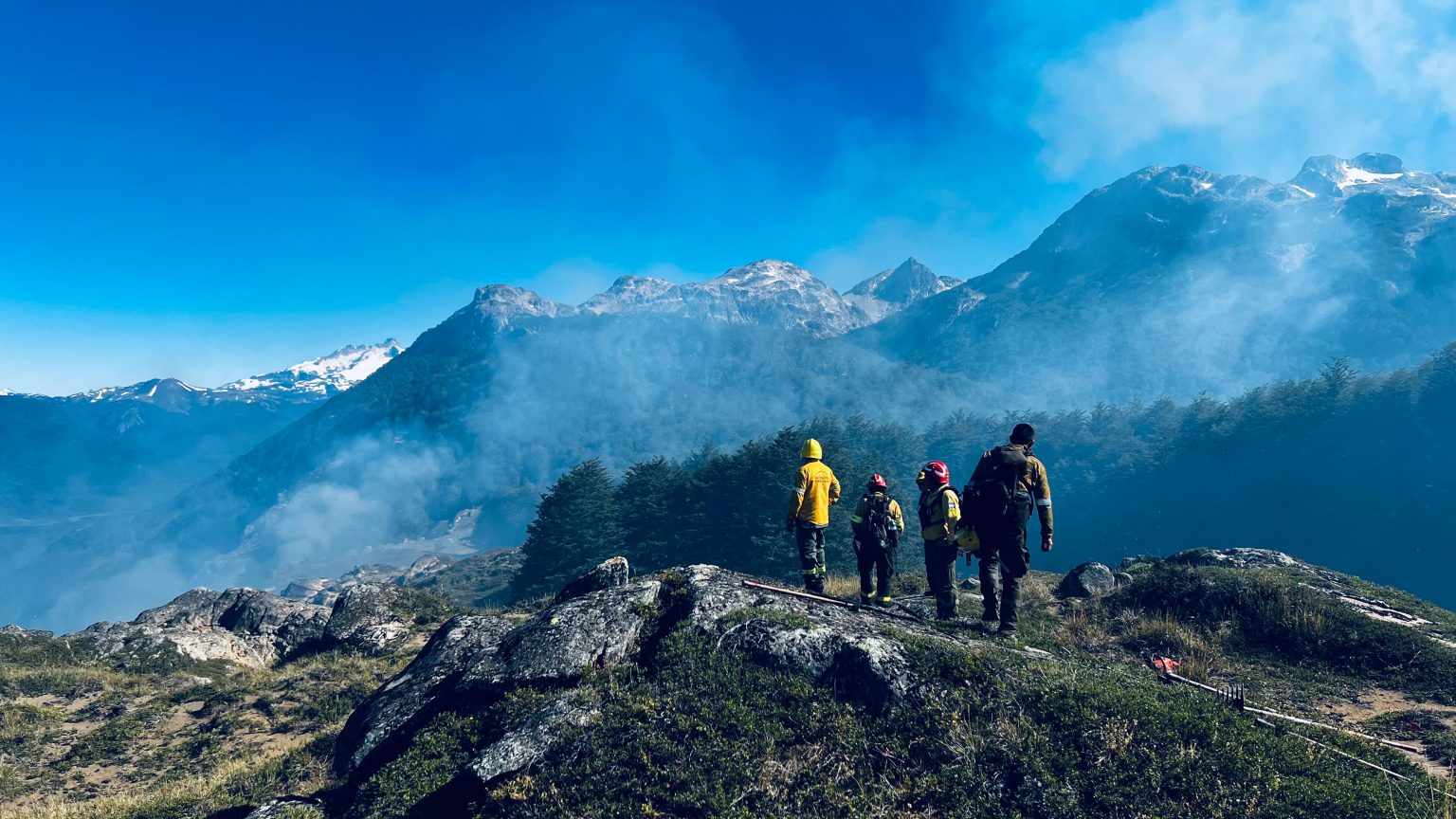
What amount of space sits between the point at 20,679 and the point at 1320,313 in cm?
19532

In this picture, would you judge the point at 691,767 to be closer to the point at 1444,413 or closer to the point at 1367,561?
the point at 1367,561

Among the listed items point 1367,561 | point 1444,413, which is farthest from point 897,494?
point 1444,413

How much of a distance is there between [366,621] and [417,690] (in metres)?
11.7

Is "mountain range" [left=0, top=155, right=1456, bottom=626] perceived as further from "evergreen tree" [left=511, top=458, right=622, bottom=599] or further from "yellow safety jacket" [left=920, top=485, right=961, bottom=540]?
"yellow safety jacket" [left=920, top=485, right=961, bottom=540]

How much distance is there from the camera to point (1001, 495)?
1014 cm

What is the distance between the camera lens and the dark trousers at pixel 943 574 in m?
11.4

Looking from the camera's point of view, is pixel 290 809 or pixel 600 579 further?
pixel 600 579

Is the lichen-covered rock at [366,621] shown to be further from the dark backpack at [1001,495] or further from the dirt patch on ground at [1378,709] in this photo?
the dirt patch on ground at [1378,709]

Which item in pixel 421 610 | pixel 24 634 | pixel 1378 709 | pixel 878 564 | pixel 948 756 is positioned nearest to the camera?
pixel 948 756

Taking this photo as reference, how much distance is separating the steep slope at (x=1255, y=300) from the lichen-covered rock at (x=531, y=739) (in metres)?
165

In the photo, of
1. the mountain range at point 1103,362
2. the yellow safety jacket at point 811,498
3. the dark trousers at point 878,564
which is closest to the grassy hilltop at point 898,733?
the dark trousers at point 878,564

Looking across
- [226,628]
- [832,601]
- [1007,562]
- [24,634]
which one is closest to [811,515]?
[832,601]

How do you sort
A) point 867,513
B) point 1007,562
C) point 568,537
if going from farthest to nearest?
point 568,537, point 867,513, point 1007,562

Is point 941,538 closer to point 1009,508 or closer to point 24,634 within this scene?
point 1009,508
